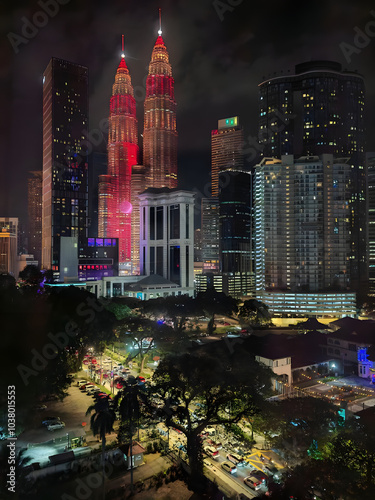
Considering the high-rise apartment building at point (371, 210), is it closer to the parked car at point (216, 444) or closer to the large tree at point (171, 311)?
the large tree at point (171, 311)

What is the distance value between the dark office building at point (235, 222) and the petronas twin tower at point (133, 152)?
973 inches

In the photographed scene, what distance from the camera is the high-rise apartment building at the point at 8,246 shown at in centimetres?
9675

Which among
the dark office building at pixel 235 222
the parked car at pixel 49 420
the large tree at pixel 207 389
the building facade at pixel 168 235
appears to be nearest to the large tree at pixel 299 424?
the large tree at pixel 207 389

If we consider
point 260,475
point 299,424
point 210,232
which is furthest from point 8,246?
point 299,424

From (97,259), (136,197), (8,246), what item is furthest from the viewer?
(136,197)

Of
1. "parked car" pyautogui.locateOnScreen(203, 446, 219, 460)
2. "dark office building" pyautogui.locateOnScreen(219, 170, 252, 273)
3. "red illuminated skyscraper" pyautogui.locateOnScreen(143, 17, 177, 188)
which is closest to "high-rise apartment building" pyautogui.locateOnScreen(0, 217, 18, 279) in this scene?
"red illuminated skyscraper" pyautogui.locateOnScreen(143, 17, 177, 188)

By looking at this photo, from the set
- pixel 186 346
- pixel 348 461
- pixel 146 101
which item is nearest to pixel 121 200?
pixel 146 101

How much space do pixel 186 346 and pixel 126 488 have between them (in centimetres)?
1647

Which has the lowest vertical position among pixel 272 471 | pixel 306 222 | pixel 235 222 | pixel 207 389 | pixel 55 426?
pixel 272 471

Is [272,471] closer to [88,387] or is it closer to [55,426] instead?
[55,426]

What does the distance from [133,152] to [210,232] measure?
44.9 m

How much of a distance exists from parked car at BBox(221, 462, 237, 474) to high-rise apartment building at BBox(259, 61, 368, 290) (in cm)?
9252

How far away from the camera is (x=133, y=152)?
140 metres

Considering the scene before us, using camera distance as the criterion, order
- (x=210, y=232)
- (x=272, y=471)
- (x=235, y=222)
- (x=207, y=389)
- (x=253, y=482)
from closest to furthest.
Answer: (x=253, y=482)
(x=207, y=389)
(x=272, y=471)
(x=235, y=222)
(x=210, y=232)
